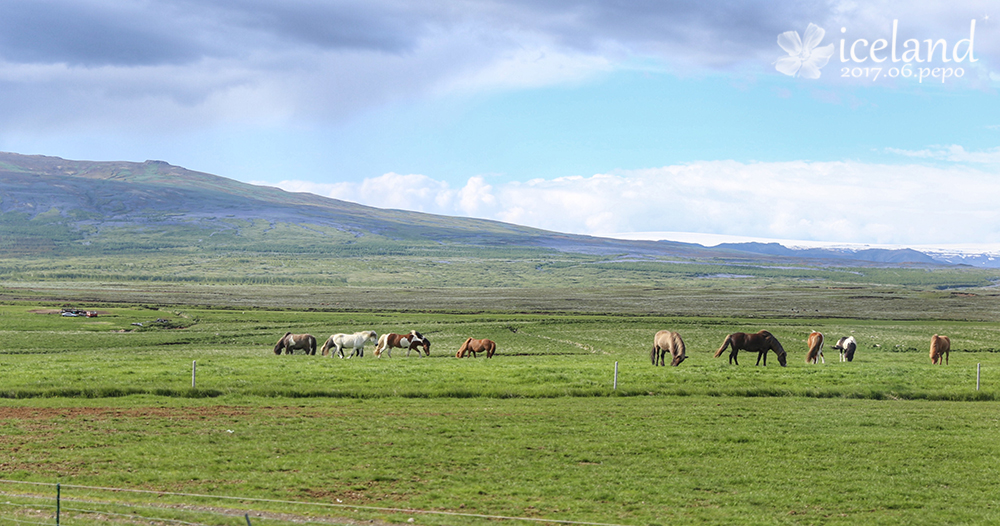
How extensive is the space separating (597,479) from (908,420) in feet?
44.2

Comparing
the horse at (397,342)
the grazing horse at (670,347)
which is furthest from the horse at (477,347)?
the grazing horse at (670,347)

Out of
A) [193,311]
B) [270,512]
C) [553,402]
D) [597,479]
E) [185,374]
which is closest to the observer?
[270,512]

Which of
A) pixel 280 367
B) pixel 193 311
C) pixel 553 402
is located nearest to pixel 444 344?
pixel 280 367

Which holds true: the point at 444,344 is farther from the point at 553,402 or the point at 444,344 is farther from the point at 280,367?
the point at 553,402

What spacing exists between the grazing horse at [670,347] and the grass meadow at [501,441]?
4.19 feet

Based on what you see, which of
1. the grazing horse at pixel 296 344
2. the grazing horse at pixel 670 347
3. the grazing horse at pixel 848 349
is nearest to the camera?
the grazing horse at pixel 670 347

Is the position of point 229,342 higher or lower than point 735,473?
lower

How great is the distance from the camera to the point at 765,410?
26000 mm

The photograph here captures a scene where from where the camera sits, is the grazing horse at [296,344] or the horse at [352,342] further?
→ the grazing horse at [296,344]

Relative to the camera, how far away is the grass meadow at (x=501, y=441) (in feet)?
49.6

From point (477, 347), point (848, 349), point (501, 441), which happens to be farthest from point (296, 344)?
point (848, 349)

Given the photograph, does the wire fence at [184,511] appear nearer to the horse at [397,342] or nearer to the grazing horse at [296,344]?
the horse at [397,342]

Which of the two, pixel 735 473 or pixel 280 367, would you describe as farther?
pixel 280 367

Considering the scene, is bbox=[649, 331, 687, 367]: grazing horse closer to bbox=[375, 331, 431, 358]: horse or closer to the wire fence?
bbox=[375, 331, 431, 358]: horse
